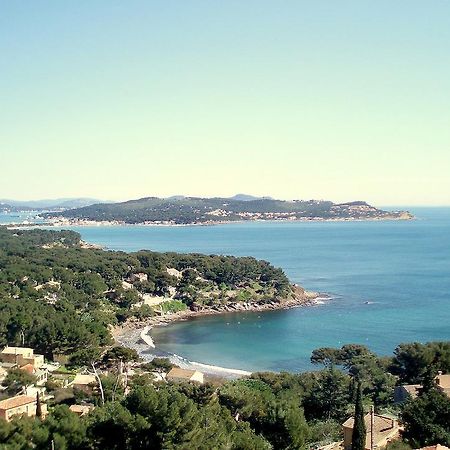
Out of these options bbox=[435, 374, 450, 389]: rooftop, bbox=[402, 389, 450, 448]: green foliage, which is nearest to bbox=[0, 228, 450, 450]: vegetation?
bbox=[402, 389, 450, 448]: green foliage

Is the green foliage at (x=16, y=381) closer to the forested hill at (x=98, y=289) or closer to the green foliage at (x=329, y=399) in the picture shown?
the forested hill at (x=98, y=289)

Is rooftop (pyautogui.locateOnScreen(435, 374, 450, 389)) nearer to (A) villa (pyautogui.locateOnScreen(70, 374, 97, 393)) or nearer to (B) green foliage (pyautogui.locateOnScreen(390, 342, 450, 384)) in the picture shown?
(B) green foliage (pyautogui.locateOnScreen(390, 342, 450, 384))

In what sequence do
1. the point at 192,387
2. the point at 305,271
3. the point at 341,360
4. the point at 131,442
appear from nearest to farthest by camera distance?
the point at 131,442
the point at 192,387
the point at 341,360
the point at 305,271

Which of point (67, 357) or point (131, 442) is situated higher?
point (131, 442)

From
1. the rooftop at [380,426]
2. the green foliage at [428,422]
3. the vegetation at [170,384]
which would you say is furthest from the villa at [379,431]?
the green foliage at [428,422]

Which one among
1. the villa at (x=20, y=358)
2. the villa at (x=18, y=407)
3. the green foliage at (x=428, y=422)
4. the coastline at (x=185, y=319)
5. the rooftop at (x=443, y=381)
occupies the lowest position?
the coastline at (x=185, y=319)

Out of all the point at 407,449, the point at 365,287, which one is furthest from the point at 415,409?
the point at 365,287

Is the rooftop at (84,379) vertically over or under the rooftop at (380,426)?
under

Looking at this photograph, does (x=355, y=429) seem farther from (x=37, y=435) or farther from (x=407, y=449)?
(x=37, y=435)
